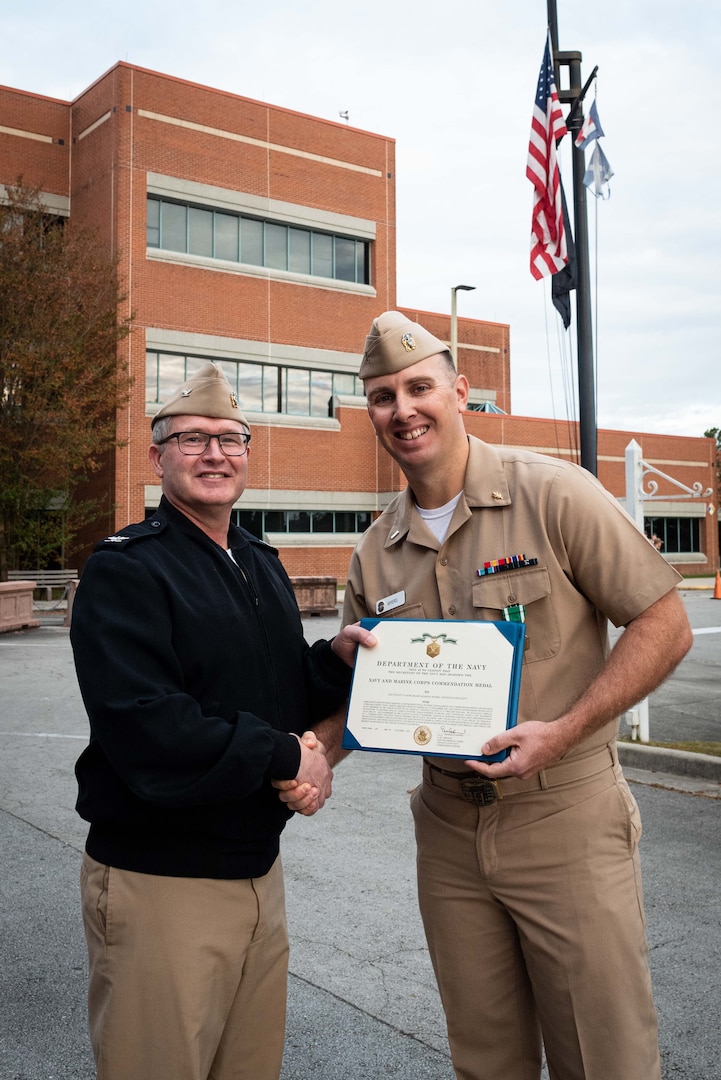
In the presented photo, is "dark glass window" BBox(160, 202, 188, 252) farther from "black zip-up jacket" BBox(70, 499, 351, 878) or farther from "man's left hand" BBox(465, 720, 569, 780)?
"man's left hand" BBox(465, 720, 569, 780)

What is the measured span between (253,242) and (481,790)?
1387 inches

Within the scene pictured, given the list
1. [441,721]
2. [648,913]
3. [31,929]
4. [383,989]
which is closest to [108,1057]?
[441,721]

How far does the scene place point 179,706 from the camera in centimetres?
237

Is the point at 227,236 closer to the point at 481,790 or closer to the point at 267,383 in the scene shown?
the point at 267,383

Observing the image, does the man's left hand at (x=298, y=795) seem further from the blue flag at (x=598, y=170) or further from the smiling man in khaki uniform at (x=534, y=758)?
the blue flag at (x=598, y=170)

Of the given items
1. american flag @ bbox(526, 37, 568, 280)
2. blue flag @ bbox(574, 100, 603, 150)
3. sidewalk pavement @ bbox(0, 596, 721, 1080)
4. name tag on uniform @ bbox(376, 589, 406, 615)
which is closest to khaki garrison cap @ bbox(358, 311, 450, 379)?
name tag on uniform @ bbox(376, 589, 406, 615)

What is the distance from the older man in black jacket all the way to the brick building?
30.0m

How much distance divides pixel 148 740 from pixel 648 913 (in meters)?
3.50

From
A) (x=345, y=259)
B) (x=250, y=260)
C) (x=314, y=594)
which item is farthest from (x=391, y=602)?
(x=345, y=259)

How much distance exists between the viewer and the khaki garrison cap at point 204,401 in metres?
2.83

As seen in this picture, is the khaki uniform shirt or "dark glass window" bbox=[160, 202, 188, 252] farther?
"dark glass window" bbox=[160, 202, 188, 252]

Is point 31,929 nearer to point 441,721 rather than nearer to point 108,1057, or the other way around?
point 108,1057

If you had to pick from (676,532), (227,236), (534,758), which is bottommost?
(534,758)

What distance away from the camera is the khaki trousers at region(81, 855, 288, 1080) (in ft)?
7.97
